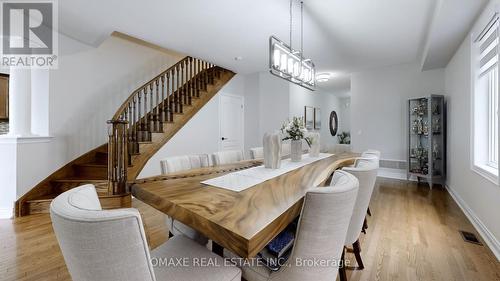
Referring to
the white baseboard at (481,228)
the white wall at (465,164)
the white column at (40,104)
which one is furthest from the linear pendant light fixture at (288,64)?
the white column at (40,104)

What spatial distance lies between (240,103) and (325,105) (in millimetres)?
3847

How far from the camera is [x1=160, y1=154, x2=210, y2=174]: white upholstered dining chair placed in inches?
76.5

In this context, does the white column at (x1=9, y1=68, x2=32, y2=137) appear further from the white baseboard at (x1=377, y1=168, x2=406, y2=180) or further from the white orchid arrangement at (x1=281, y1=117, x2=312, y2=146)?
the white baseboard at (x1=377, y1=168, x2=406, y2=180)

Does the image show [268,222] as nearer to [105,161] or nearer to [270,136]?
[270,136]

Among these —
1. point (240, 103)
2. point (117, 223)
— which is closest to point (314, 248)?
point (117, 223)

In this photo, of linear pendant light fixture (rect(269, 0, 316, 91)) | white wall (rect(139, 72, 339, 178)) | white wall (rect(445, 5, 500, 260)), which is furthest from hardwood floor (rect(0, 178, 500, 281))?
white wall (rect(139, 72, 339, 178))

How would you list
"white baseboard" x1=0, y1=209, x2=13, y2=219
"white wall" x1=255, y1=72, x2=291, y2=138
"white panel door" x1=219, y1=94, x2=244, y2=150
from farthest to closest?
"white wall" x1=255, y1=72, x2=291, y2=138
"white panel door" x1=219, y1=94, x2=244, y2=150
"white baseboard" x1=0, y1=209, x2=13, y2=219

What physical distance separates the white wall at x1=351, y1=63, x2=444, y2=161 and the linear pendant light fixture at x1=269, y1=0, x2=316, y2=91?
326 centimetres

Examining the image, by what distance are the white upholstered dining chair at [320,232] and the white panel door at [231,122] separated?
4.54 m

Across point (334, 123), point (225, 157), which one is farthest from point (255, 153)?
point (334, 123)

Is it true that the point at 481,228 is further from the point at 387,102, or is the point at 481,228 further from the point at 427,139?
the point at 387,102

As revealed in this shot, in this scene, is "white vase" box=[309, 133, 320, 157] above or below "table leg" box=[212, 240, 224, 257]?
above

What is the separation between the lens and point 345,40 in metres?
3.67

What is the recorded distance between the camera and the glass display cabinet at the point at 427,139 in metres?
4.37
